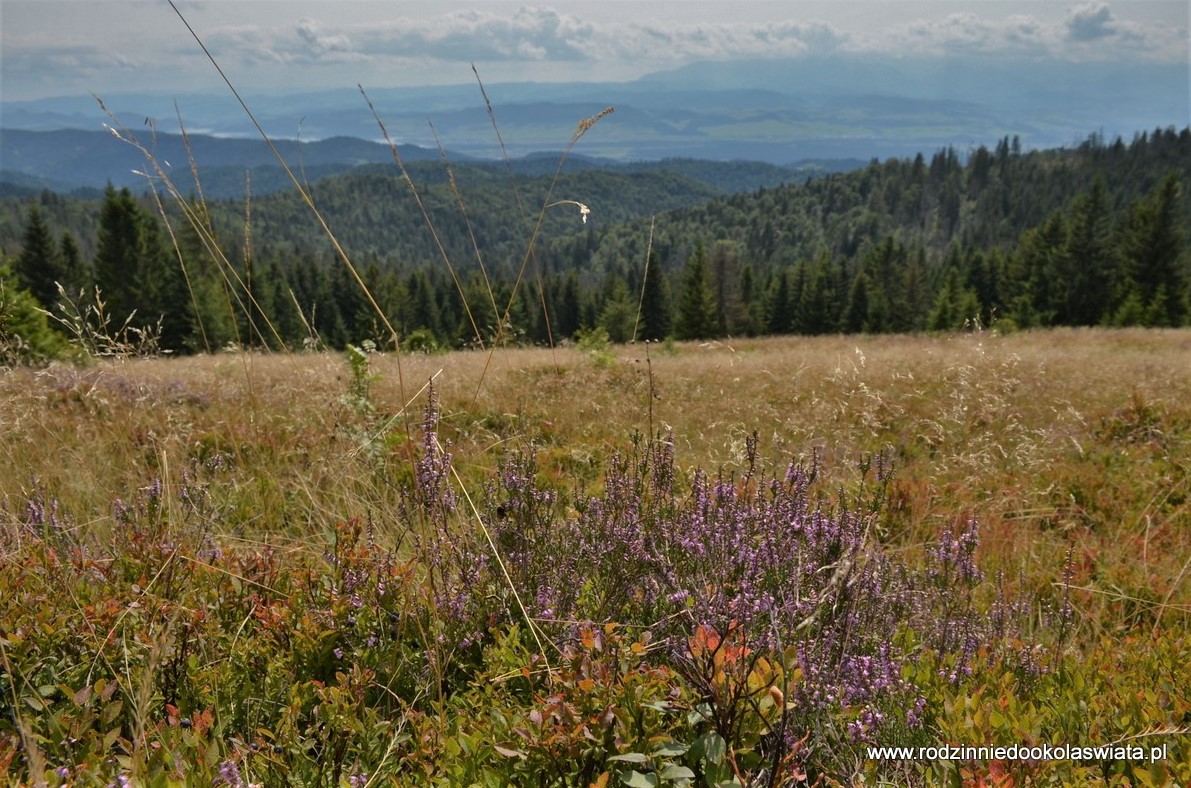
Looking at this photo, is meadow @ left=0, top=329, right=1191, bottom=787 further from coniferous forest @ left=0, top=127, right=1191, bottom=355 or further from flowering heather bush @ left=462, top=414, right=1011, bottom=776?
coniferous forest @ left=0, top=127, right=1191, bottom=355

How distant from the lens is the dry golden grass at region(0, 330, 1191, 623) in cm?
383

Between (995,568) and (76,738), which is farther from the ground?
(76,738)

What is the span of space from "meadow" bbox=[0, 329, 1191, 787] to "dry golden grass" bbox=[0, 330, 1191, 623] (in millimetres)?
52

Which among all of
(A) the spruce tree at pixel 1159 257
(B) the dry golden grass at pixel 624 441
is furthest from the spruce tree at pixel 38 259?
(A) the spruce tree at pixel 1159 257

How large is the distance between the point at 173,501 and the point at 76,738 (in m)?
2.20

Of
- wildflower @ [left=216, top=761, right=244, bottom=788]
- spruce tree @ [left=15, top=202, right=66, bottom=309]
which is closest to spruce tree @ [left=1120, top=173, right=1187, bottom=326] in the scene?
wildflower @ [left=216, top=761, right=244, bottom=788]

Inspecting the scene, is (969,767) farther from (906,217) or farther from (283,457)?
(906,217)

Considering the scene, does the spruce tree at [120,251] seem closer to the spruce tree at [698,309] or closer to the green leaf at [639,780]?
the spruce tree at [698,309]

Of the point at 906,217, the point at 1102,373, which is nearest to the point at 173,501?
the point at 1102,373

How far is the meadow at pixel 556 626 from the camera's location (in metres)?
1.61

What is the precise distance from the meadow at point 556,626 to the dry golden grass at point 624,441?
0.05m

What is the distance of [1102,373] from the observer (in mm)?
9820

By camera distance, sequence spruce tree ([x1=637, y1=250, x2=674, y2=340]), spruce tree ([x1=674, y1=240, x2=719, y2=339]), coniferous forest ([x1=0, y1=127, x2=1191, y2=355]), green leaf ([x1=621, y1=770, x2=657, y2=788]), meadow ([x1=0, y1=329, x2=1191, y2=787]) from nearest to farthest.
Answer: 1. green leaf ([x1=621, y1=770, x2=657, y2=788])
2. meadow ([x1=0, y1=329, x2=1191, y2=787])
3. coniferous forest ([x1=0, y1=127, x2=1191, y2=355])
4. spruce tree ([x1=674, y1=240, x2=719, y2=339])
5. spruce tree ([x1=637, y1=250, x2=674, y2=340])

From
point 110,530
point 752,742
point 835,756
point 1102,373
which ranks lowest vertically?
point 1102,373
